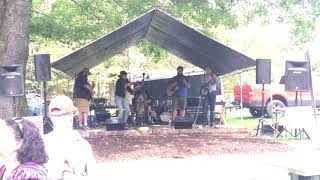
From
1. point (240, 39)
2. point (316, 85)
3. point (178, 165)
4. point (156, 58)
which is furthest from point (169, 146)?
point (240, 39)

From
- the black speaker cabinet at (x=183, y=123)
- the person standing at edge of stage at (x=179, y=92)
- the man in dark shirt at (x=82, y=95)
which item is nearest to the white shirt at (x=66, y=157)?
the black speaker cabinet at (x=183, y=123)

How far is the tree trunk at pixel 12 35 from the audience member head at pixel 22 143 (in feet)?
18.0

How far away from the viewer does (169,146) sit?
8.96m

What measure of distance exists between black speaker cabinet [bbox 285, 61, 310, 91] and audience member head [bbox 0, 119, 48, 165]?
7.13 m

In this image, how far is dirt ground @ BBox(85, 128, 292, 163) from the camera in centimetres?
818

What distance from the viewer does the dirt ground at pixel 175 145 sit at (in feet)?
26.8

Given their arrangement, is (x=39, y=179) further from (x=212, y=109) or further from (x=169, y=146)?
(x=212, y=109)

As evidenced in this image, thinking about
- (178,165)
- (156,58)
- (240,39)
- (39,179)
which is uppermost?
(240,39)

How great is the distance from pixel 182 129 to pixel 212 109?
3.48 ft

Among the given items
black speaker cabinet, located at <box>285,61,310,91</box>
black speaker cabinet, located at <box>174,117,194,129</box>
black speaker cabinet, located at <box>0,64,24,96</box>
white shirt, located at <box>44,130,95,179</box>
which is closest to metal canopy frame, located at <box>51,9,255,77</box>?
black speaker cabinet, located at <box>174,117,194,129</box>

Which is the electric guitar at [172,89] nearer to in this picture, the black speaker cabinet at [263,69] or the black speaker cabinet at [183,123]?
the black speaker cabinet at [183,123]

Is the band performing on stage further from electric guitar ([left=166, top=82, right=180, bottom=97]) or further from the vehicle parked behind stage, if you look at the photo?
the vehicle parked behind stage

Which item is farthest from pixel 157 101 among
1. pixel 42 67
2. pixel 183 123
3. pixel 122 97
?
pixel 42 67

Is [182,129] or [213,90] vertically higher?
[213,90]
